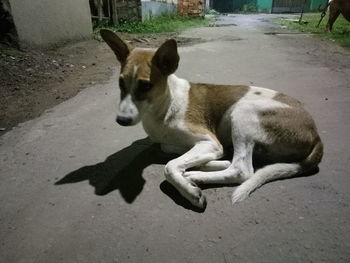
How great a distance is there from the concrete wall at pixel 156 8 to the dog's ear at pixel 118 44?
1024cm

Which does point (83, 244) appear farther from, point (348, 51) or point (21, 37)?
point (348, 51)

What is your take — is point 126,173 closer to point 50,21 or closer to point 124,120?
point 124,120

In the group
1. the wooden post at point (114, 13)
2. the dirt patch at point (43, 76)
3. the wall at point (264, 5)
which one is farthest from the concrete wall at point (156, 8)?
the wall at point (264, 5)

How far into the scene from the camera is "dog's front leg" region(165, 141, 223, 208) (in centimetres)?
227

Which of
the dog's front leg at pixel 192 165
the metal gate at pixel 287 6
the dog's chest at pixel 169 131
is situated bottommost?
the metal gate at pixel 287 6

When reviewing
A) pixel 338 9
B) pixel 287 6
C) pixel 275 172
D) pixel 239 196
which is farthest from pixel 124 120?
pixel 287 6

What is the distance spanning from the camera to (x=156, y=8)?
14.2m

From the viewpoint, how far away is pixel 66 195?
2482mm

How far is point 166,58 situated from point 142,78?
1.03 feet

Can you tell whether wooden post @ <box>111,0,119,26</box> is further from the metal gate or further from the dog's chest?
the metal gate

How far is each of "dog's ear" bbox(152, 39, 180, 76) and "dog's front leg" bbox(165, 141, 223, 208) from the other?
0.73 meters

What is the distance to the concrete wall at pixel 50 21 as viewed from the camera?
20.6 feet

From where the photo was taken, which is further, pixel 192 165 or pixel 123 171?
pixel 123 171

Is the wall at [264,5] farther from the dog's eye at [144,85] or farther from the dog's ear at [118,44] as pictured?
the dog's eye at [144,85]
